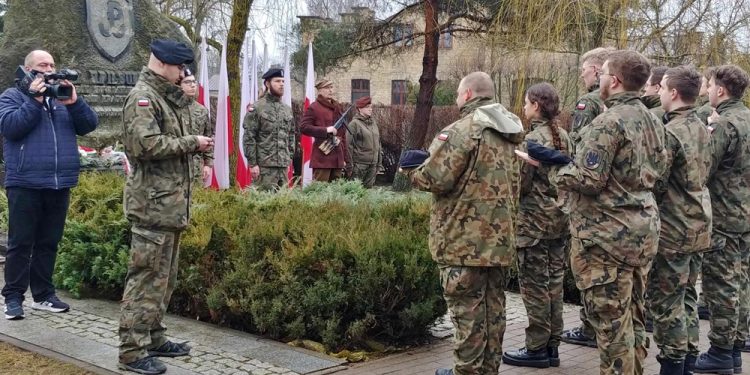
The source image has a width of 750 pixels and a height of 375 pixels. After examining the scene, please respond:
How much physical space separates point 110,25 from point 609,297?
800 cm

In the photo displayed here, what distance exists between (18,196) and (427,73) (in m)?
11.7

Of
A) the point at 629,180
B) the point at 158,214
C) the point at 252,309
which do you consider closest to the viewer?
the point at 629,180

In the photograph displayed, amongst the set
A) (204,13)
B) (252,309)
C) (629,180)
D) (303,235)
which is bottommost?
(252,309)

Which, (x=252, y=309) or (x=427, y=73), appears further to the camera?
(x=427, y=73)

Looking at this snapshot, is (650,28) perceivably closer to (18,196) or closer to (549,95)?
(549,95)

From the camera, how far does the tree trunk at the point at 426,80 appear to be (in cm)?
1625

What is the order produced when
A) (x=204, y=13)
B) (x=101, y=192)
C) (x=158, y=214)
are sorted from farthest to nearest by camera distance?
(x=204, y=13) → (x=101, y=192) → (x=158, y=214)

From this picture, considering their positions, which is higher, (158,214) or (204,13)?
(204,13)

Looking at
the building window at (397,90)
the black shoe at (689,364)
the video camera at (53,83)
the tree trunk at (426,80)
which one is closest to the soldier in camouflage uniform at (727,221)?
the black shoe at (689,364)

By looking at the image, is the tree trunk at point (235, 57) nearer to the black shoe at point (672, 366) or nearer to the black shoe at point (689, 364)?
the black shoe at point (689, 364)

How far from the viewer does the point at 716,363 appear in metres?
5.75

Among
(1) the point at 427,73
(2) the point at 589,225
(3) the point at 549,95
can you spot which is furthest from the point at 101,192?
(1) the point at 427,73

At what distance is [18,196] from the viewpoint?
6.24m

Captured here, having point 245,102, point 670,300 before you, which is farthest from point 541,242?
point 245,102
